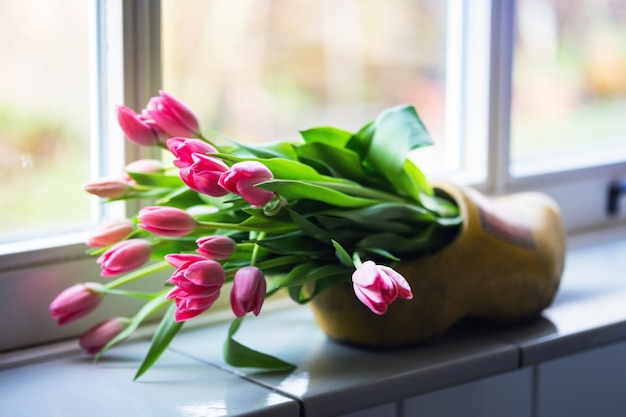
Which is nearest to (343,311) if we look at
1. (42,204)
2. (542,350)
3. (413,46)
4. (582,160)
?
(542,350)

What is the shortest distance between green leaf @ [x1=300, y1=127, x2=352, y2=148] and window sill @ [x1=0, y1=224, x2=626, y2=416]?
177 millimetres

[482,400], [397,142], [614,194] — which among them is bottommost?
[482,400]

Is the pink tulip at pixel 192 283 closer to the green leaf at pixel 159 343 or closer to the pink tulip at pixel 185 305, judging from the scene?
the pink tulip at pixel 185 305

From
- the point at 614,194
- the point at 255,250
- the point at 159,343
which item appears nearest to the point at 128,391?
the point at 159,343

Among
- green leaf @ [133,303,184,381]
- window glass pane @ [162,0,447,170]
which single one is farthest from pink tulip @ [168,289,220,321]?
window glass pane @ [162,0,447,170]

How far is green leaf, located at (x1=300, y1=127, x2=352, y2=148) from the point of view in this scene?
2.61 ft

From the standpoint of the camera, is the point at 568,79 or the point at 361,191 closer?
the point at 361,191

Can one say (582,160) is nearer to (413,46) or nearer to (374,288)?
(413,46)

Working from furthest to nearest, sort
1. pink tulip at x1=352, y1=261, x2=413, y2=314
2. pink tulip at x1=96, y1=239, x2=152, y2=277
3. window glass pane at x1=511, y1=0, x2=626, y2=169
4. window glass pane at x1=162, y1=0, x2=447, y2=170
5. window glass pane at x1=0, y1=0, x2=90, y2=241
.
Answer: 1. window glass pane at x1=511, y1=0, x2=626, y2=169
2. window glass pane at x1=162, y1=0, x2=447, y2=170
3. window glass pane at x1=0, y1=0, x2=90, y2=241
4. pink tulip at x1=96, y1=239, x2=152, y2=277
5. pink tulip at x1=352, y1=261, x2=413, y2=314

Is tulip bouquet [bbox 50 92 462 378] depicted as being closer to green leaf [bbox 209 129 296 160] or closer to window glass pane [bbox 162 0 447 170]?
green leaf [bbox 209 129 296 160]

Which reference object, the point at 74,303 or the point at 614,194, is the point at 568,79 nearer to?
the point at 614,194

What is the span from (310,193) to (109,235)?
0.17 metres

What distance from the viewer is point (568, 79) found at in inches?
52.6

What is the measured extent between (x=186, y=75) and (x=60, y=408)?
38 cm
